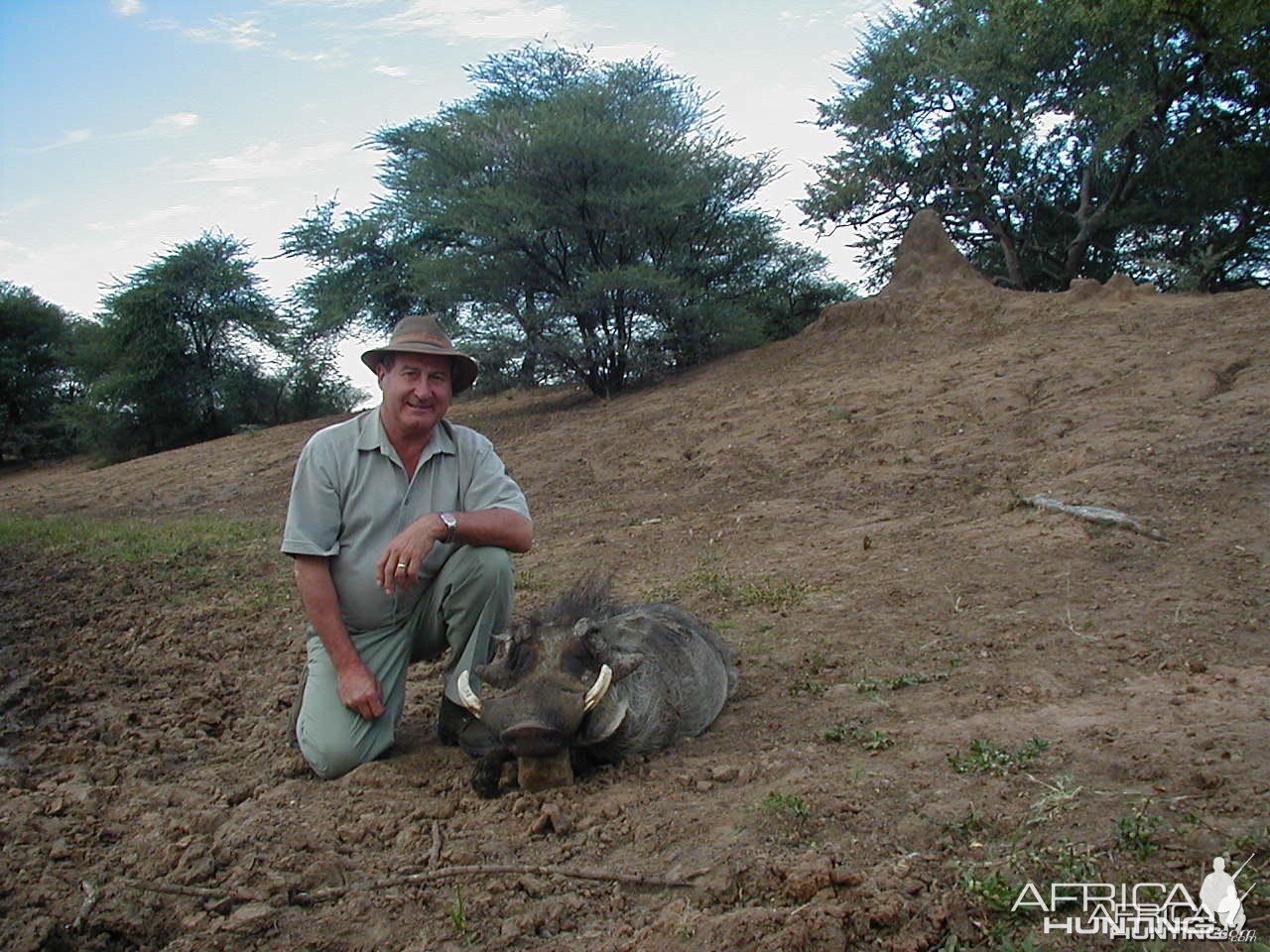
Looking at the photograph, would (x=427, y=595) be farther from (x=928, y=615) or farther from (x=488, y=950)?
(x=928, y=615)

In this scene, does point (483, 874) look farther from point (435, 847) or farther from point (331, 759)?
point (331, 759)

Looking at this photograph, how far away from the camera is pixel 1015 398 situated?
8.85 metres

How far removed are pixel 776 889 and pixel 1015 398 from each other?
7.21 meters

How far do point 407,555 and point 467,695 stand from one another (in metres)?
0.55

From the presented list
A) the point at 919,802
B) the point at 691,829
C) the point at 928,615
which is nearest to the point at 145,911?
the point at 691,829

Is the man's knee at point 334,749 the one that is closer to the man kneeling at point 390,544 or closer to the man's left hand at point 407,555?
the man kneeling at point 390,544

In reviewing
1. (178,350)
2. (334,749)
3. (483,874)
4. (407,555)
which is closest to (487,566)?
(407,555)

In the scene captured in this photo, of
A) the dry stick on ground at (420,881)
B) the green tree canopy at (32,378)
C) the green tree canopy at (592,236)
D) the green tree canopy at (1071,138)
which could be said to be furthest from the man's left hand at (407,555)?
the green tree canopy at (32,378)

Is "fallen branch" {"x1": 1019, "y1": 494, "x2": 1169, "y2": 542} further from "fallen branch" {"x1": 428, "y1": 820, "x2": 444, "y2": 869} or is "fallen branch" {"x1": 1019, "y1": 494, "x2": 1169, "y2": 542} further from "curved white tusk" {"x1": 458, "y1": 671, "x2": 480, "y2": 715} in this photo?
"fallen branch" {"x1": 428, "y1": 820, "x2": 444, "y2": 869}

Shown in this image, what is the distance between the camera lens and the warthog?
3.32 m

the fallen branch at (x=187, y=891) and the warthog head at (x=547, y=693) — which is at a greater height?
the warthog head at (x=547, y=693)

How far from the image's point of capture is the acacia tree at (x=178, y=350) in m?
19.9

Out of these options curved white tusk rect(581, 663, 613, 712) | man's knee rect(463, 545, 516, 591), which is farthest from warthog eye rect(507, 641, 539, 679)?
man's knee rect(463, 545, 516, 591)

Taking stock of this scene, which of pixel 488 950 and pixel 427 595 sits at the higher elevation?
pixel 427 595
